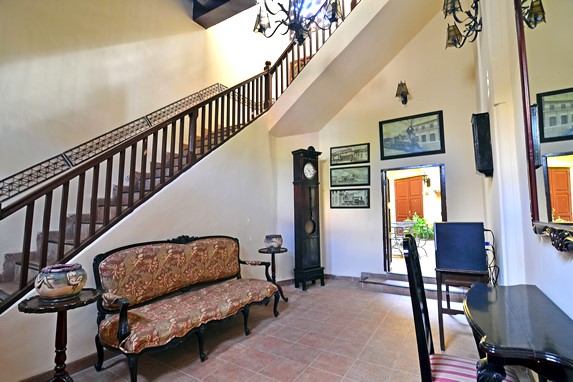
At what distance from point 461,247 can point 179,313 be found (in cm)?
261

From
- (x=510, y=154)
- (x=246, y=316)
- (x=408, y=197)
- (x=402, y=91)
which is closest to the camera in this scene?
(x=510, y=154)

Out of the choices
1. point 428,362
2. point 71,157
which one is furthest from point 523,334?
point 71,157

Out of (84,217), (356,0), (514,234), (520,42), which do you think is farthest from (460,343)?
(356,0)

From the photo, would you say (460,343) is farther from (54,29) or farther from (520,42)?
(54,29)

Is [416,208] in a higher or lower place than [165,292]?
higher

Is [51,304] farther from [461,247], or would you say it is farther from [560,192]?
[461,247]

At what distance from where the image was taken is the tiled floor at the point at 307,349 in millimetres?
2146

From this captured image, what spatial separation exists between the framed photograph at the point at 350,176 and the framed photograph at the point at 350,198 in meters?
0.13

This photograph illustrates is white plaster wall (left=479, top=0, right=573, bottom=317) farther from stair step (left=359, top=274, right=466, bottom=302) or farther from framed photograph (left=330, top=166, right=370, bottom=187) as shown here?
framed photograph (left=330, top=166, right=370, bottom=187)

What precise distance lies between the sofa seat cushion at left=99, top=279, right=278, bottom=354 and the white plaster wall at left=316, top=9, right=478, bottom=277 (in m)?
2.25

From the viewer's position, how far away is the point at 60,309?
163cm

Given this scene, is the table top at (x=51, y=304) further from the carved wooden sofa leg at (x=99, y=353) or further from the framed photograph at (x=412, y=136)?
the framed photograph at (x=412, y=136)

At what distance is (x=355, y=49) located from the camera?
155 inches

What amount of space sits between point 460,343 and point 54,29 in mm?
5613
